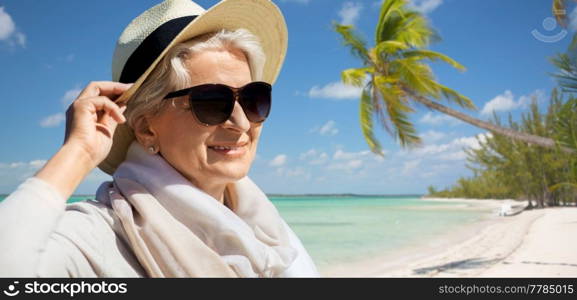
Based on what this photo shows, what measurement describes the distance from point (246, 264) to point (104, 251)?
32 cm

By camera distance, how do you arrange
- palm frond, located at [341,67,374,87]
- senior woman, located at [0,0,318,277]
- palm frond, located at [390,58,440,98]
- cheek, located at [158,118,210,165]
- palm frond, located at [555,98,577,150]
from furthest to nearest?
palm frond, located at [341,67,374,87]
palm frond, located at [390,58,440,98]
palm frond, located at [555,98,577,150]
cheek, located at [158,118,210,165]
senior woman, located at [0,0,318,277]

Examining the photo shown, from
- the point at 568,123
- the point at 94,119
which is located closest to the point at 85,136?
the point at 94,119

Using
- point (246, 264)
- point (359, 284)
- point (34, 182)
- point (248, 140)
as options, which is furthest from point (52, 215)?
point (359, 284)

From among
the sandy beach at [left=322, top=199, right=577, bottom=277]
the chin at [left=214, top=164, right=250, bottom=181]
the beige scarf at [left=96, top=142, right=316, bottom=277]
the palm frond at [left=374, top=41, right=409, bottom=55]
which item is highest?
the palm frond at [left=374, top=41, right=409, bottom=55]

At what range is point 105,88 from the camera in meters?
1.06

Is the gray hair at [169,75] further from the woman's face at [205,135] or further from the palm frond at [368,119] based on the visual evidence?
the palm frond at [368,119]

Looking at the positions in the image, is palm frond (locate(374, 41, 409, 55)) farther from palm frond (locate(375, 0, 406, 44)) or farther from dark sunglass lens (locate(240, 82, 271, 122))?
dark sunglass lens (locate(240, 82, 271, 122))

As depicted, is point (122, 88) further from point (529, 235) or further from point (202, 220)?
point (529, 235)

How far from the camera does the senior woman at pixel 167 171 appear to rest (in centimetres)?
89

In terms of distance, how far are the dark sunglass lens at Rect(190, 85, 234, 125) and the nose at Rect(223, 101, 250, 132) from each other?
0.07ft

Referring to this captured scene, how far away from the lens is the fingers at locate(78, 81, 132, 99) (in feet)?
3.44

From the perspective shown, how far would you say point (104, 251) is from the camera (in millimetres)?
964

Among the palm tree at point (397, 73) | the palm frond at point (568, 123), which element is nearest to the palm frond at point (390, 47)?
the palm tree at point (397, 73)

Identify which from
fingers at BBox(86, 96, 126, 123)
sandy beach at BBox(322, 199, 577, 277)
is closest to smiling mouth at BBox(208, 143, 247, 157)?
fingers at BBox(86, 96, 126, 123)
